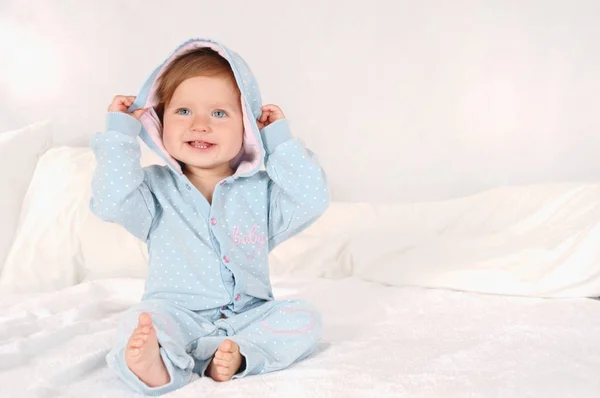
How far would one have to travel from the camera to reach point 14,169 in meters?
2.01

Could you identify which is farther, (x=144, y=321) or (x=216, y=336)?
(x=216, y=336)

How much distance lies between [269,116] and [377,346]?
44 cm

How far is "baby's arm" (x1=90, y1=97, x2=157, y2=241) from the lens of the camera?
4.24 ft

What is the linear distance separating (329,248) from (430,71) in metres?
0.67

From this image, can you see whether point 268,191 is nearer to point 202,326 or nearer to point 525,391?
point 202,326

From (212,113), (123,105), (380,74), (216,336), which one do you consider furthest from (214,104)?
(380,74)

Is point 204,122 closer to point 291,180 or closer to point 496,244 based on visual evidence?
point 291,180

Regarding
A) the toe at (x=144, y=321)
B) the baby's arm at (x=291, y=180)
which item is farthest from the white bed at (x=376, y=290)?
the baby's arm at (x=291, y=180)

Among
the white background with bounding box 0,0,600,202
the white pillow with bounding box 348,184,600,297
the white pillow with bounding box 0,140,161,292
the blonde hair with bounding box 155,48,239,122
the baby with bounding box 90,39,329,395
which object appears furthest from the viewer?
the white background with bounding box 0,0,600,202

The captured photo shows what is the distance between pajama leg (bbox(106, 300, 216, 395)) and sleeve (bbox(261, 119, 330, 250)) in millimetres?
235

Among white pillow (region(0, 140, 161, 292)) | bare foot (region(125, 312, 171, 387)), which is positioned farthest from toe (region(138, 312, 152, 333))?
white pillow (region(0, 140, 161, 292))

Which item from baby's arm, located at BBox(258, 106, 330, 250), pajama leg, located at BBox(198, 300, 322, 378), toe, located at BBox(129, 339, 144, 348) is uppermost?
baby's arm, located at BBox(258, 106, 330, 250)

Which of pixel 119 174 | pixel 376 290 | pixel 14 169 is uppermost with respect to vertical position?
pixel 119 174

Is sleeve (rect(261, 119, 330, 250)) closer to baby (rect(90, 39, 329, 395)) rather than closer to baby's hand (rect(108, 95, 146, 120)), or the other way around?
baby (rect(90, 39, 329, 395))
